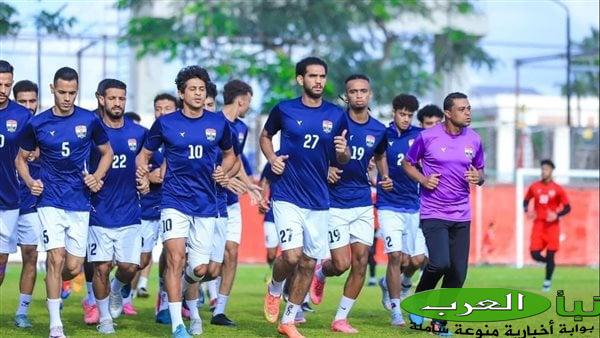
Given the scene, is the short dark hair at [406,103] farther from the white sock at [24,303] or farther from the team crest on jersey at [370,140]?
the white sock at [24,303]

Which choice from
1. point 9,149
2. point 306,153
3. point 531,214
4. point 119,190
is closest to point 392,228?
point 306,153

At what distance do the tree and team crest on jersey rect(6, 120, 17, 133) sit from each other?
3140cm

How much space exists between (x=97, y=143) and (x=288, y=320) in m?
2.65

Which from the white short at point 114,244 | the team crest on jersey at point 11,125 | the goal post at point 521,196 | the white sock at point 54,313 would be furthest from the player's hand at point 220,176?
the goal post at point 521,196

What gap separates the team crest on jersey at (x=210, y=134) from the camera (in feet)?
46.0

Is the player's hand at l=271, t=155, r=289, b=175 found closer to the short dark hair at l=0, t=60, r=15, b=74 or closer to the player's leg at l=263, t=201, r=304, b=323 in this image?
the player's leg at l=263, t=201, r=304, b=323

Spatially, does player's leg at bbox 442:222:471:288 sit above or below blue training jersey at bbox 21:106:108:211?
below

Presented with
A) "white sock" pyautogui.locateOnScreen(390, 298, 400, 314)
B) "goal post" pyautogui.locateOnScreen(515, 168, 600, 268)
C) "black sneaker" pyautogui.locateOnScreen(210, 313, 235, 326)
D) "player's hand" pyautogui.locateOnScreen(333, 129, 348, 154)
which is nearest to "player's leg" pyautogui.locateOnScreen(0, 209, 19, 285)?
"black sneaker" pyautogui.locateOnScreen(210, 313, 235, 326)

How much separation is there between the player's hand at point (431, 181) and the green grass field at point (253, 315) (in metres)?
1.55

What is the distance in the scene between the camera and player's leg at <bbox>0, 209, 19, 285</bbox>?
14.7 meters

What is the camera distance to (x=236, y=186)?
571 inches

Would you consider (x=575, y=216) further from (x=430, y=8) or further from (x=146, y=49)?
(x=430, y=8)

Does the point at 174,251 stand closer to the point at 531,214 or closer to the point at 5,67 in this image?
the point at 5,67

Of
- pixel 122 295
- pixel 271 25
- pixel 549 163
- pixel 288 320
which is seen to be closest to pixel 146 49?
pixel 271 25
